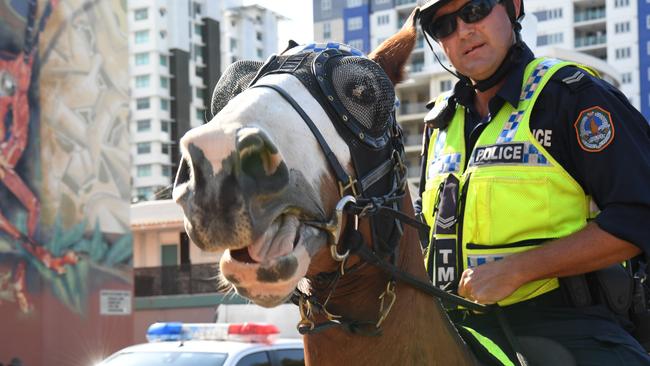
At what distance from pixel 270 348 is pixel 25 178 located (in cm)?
1597

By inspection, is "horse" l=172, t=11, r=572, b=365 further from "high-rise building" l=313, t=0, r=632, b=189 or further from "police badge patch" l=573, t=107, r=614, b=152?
"high-rise building" l=313, t=0, r=632, b=189

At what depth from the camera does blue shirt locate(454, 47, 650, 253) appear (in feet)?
8.95

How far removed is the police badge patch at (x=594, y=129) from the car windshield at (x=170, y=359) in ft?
22.8

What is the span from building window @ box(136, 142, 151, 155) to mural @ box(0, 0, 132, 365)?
56.2 meters

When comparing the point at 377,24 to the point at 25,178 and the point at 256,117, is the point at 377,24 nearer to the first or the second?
the point at 25,178

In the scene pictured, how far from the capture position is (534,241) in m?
3.02

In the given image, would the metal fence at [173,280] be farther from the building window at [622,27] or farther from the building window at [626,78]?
the building window at [622,27]

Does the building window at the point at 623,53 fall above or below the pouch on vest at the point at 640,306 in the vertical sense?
above

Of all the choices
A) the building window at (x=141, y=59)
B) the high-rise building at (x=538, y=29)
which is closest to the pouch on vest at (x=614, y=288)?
the high-rise building at (x=538, y=29)

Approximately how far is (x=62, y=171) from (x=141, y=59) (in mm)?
60899

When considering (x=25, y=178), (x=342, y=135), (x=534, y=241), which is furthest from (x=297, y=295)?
(x=25, y=178)

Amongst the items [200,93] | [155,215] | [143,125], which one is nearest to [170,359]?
[155,215]

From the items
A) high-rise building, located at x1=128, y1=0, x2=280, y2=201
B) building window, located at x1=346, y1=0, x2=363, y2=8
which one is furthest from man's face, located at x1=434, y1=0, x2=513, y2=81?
building window, located at x1=346, y1=0, x2=363, y2=8

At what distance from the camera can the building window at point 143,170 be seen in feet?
279
